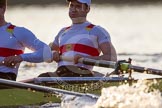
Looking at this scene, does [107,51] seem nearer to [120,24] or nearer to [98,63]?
[98,63]

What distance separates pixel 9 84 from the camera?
7.14 m

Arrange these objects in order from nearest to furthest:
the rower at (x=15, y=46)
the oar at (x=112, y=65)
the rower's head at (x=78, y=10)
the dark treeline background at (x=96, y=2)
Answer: the rower at (x=15, y=46)
the oar at (x=112, y=65)
the rower's head at (x=78, y=10)
the dark treeline background at (x=96, y=2)

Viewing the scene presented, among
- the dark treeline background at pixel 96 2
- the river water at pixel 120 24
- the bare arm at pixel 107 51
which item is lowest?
the river water at pixel 120 24

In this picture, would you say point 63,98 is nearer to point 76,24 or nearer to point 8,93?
point 8,93

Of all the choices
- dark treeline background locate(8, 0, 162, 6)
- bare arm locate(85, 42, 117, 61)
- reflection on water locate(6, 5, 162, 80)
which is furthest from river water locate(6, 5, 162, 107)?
bare arm locate(85, 42, 117, 61)

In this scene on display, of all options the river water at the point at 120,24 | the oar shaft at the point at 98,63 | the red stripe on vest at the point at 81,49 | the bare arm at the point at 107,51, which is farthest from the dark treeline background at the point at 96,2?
the oar shaft at the point at 98,63

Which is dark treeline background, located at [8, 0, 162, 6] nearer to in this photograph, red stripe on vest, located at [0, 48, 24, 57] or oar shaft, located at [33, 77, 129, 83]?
oar shaft, located at [33, 77, 129, 83]

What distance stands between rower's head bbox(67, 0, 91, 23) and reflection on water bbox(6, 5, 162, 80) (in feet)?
19.2

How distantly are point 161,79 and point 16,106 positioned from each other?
7.57 feet

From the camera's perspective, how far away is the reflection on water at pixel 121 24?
19.4 metres

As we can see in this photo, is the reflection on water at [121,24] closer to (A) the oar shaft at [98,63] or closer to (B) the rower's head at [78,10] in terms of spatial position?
(B) the rower's head at [78,10]

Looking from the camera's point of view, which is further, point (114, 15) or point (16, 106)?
point (114, 15)

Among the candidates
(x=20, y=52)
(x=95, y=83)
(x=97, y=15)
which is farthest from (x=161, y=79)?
(x=97, y=15)

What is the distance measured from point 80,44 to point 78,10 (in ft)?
1.53
